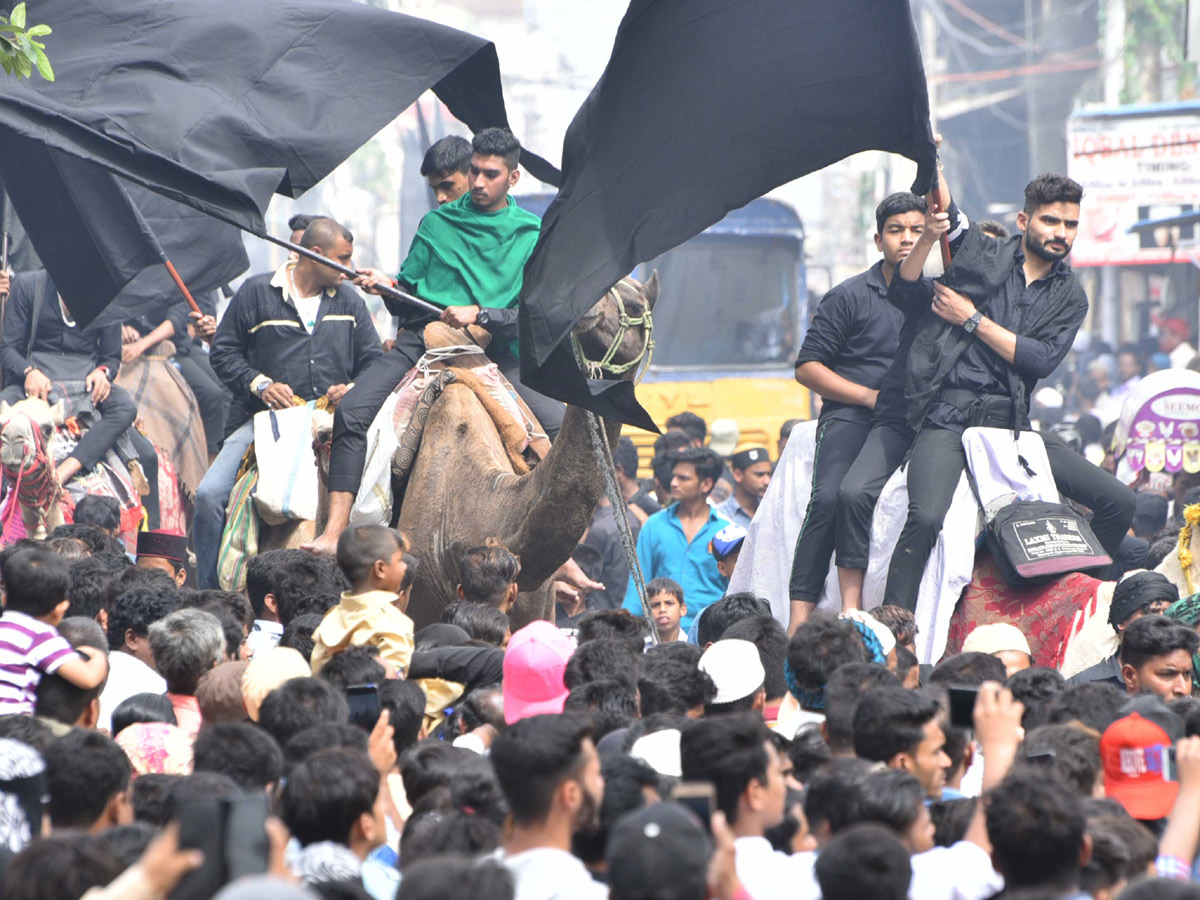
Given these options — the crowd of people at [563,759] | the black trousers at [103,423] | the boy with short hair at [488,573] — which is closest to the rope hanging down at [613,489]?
the boy with short hair at [488,573]

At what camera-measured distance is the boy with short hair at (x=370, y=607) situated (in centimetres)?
581

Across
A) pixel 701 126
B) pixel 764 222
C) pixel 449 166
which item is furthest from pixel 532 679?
pixel 764 222

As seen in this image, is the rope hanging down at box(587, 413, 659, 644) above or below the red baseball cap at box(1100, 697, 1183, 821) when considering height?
below

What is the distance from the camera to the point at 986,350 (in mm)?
7684

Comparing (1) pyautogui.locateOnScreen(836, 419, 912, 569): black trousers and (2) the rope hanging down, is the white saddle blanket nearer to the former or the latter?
(1) pyautogui.locateOnScreen(836, 419, 912, 569): black trousers

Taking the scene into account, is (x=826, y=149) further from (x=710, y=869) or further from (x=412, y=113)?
(x=412, y=113)

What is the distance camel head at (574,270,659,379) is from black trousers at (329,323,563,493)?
3.98 feet

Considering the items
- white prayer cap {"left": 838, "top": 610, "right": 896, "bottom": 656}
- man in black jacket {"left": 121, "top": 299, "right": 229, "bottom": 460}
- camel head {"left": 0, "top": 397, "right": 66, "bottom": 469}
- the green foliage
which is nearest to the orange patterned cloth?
white prayer cap {"left": 838, "top": 610, "right": 896, "bottom": 656}

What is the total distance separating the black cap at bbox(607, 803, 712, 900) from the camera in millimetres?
2734

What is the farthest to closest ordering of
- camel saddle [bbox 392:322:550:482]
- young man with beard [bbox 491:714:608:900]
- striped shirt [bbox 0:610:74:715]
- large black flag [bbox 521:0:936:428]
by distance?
1. camel saddle [bbox 392:322:550:482]
2. large black flag [bbox 521:0:936:428]
3. striped shirt [bbox 0:610:74:715]
4. young man with beard [bbox 491:714:608:900]

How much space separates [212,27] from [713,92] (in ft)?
10.8

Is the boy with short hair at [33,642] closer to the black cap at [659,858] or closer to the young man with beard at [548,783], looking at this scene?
the young man with beard at [548,783]

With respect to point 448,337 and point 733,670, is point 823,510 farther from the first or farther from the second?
point 733,670

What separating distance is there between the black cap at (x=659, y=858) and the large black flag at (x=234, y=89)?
5543 millimetres
